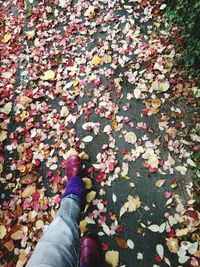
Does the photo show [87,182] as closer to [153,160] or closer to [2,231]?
[153,160]

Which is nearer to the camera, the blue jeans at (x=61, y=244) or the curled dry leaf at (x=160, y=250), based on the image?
the blue jeans at (x=61, y=244)

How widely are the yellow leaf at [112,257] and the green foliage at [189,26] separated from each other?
220cm

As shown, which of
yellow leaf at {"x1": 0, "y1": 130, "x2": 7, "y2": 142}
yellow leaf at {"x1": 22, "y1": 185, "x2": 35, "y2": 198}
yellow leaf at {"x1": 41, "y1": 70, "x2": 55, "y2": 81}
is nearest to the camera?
yellow leaf at {"x1": 22, "y1": 185, "x2": 35, "y2": 198}

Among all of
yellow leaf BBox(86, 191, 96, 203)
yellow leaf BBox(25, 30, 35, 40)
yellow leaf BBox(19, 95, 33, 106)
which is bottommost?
yellow leaf BBox(86, 191, 96, 203)

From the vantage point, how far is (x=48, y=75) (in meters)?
4.11

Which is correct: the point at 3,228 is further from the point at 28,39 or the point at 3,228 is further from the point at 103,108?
the point at 28,39

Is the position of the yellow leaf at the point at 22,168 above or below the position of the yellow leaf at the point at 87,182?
above

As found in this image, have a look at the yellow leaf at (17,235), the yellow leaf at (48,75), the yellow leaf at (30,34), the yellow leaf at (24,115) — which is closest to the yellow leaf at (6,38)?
the yellow leaf at (30,34)

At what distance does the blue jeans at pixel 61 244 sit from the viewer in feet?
6.63

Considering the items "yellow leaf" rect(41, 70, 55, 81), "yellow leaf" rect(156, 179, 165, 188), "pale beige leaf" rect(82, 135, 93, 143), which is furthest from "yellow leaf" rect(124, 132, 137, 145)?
"yellow leaf" rect(41, 70, 55, 81)

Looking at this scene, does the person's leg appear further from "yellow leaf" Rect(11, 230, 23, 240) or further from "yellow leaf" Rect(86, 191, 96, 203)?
"yellow leaf" Rect(11, 230, 23, 240)

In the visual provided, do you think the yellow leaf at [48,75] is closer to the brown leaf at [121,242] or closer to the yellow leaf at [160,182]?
the yellow leaf at [160,182]

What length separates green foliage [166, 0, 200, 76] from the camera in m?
3.35

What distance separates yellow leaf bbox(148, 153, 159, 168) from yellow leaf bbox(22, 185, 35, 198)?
1353mm
